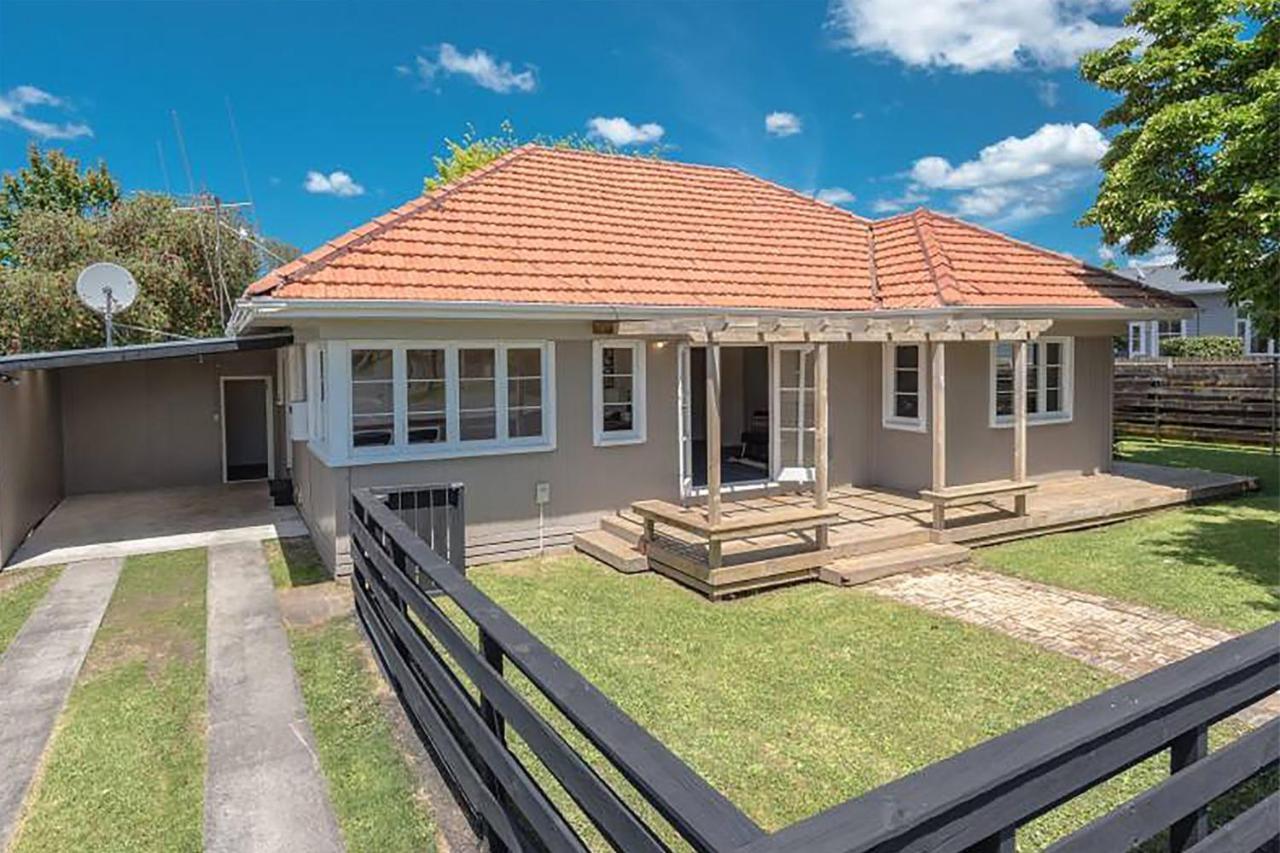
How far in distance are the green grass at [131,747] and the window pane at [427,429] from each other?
2.65 m

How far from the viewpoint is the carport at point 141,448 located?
9359 mm

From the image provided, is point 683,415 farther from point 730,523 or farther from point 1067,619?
point 1067,619

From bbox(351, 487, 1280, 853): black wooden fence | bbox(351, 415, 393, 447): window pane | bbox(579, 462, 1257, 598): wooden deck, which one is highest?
bbox(351, 415, 393, 447): window pane

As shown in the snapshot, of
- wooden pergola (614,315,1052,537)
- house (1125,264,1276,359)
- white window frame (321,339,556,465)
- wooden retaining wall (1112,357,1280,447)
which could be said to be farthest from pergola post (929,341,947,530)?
house (1125,264,1276,359)

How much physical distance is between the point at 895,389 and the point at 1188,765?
900cm

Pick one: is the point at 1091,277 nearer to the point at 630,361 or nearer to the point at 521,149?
the point at 630,361

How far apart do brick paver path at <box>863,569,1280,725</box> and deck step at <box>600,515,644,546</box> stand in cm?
256

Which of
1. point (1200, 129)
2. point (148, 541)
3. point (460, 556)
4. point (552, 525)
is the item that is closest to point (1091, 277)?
point (1200, 129)

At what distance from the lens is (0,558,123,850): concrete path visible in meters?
4.09

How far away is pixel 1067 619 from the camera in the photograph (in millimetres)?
6266

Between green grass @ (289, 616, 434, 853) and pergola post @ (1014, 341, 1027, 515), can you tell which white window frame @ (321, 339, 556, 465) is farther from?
pergola post @ (1014, 341, 1027, 515)

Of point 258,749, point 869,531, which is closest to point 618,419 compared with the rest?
point 869,531

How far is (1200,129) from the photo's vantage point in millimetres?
10039

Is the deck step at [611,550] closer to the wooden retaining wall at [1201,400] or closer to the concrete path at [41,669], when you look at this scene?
the concrete path at [41,669]
